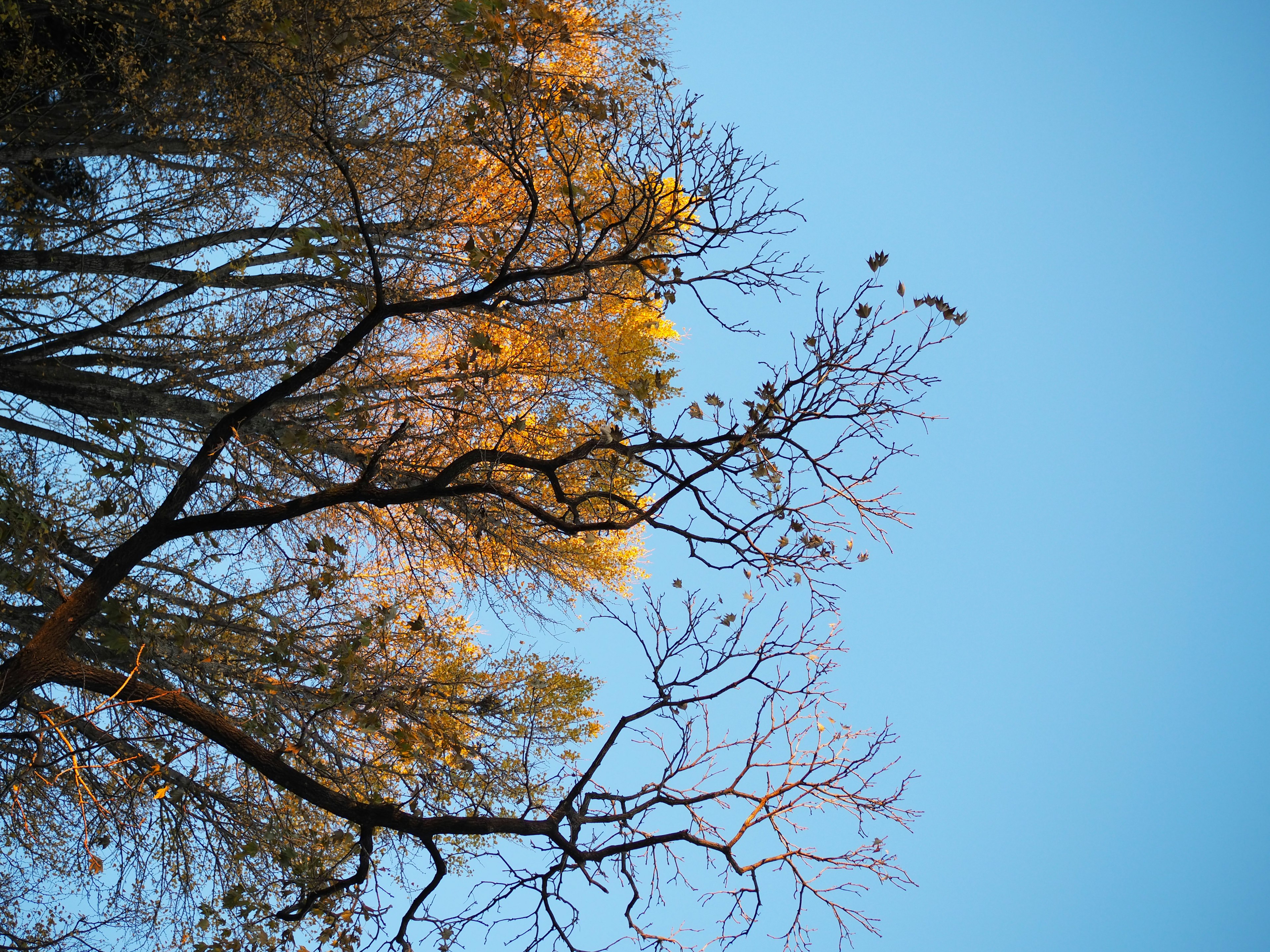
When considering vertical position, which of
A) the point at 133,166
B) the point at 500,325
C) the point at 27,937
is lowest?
the point at 27,937

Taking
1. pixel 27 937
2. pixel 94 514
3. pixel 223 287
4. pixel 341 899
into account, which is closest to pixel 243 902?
pixel 341 899

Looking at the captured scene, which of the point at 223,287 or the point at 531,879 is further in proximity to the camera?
the point at 223,287

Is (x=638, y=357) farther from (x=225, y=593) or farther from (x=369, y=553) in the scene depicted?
(x=225, y=593)

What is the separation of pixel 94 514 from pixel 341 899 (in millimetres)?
3289

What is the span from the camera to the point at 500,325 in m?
8.27

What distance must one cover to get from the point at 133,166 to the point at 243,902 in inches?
326

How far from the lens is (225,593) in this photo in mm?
8039

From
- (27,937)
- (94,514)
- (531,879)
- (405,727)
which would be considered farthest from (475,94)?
(27,937)

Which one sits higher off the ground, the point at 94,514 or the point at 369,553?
the point at 369,553

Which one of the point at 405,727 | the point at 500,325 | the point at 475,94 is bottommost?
the point at 405,727

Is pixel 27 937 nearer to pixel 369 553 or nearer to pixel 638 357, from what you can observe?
pixel 369 553

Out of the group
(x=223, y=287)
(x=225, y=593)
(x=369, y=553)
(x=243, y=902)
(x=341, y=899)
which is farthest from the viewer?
(x=369, y=553)

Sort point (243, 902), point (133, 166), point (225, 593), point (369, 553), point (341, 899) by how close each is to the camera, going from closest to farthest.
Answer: point (243, 902)
point (341, 899)
point (225, 593)
point (133, 166)
point (369, 553)

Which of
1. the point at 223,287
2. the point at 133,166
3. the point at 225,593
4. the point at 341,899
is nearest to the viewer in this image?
the point at 341,899
